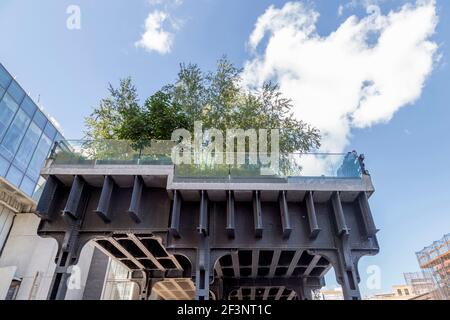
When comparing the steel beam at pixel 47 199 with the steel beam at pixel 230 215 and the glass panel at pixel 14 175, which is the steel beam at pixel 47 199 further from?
the glass panel at pixel 14 175

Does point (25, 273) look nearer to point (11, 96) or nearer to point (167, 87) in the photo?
point (11, 96)

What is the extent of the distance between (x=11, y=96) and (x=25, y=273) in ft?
51.9

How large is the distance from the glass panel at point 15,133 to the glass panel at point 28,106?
0.55m

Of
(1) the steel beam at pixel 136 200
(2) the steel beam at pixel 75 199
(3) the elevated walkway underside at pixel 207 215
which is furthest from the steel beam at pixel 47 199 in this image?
(1) the steel beam at pixel 136 200

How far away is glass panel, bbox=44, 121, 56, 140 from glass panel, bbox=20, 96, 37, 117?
2294 mm

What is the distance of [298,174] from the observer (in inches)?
442

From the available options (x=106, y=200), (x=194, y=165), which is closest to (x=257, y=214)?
(x=194, y=165)

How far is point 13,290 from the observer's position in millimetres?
23172

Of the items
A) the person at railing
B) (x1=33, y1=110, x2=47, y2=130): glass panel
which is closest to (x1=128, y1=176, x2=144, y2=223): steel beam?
the person at railing

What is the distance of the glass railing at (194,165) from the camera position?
36.0 feet

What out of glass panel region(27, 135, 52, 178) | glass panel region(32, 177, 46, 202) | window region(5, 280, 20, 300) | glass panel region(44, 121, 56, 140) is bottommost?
window region(5, 280, 20, 300)

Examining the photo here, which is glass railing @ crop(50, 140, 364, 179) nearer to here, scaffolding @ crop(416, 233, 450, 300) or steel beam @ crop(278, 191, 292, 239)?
steel beam @ crop(278, 191, 292, 239)

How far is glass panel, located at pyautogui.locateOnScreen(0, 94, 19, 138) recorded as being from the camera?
79.3 feet

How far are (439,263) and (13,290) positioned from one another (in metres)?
42.8
